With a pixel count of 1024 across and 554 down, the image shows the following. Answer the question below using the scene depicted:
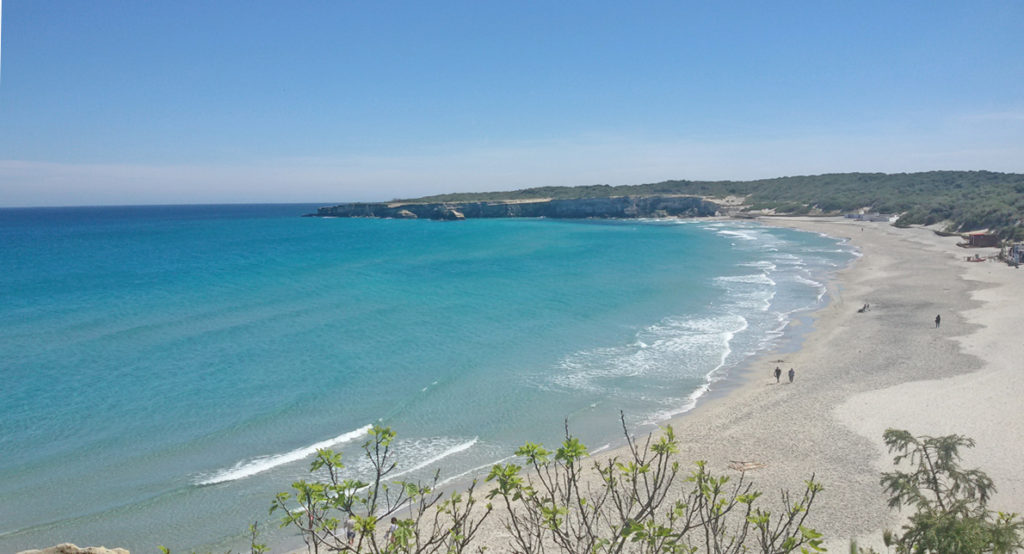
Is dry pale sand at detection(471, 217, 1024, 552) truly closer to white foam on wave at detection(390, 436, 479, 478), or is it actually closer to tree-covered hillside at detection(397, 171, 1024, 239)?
white foam on wave at detection(390, 436, 479, 478)

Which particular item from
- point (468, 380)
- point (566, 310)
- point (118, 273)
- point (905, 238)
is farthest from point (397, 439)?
point (905, 238)

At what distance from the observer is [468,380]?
24.9 meters

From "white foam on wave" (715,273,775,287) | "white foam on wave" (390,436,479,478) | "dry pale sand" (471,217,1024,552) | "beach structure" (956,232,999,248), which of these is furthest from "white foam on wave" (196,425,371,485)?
"beach structure" (956,232,999,248)

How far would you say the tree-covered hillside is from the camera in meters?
74.8

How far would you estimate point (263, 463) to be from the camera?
17656mm

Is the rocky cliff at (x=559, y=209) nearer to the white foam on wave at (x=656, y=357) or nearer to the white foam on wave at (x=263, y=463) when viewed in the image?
the white foam on wave at (x=656, y=357)

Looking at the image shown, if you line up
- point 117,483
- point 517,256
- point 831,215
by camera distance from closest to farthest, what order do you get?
point 117,483 → point 517,256 → point 831,215

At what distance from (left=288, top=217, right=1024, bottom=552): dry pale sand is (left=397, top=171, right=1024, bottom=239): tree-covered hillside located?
37.2m

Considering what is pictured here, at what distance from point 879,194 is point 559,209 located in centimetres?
6390

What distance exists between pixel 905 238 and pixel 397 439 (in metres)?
74.9

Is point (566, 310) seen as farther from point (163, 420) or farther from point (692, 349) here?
point (163, 420)

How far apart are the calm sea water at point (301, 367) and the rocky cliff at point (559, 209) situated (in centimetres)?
7053

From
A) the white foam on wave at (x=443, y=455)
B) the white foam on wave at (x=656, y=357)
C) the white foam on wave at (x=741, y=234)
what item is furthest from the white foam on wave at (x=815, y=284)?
the white foam on wave at (x=741, y=234)

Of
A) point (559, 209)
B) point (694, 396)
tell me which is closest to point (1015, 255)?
point (694, 396)
